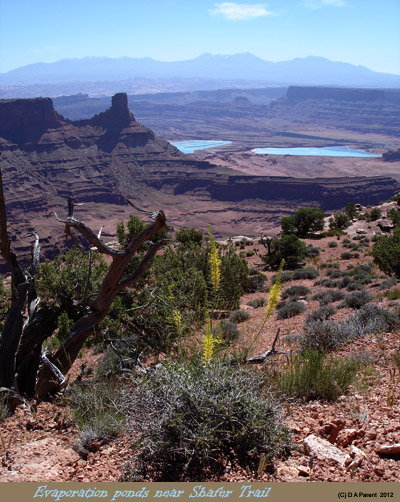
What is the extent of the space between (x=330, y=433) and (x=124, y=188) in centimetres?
10423

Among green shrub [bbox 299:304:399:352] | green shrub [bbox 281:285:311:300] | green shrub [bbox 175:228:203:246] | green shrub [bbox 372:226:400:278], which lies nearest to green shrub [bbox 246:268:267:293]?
green shrub [bbox 281:285:311:300]

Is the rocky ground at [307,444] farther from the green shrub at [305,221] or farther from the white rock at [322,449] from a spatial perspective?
the green shrub at [305,221]

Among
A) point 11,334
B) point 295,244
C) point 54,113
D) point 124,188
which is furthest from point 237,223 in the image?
point 11,334

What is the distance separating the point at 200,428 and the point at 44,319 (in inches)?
181

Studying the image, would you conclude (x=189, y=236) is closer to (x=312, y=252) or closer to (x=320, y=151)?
(x=312, y=252)

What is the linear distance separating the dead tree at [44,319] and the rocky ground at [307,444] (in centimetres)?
87

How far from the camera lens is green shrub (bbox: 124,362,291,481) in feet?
9.80

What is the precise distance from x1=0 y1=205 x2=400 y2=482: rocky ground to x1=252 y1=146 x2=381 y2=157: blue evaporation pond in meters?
173

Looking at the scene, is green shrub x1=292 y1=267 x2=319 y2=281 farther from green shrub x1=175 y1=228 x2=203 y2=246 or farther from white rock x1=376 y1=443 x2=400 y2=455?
white rock x1=376 y1=443 x2=400 y2=455

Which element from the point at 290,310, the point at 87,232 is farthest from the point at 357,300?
the point at 87,232

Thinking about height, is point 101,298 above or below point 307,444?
above

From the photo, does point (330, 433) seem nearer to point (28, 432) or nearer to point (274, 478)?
point (274, 478)

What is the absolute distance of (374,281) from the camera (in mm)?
15898

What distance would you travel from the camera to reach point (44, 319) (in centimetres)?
688
